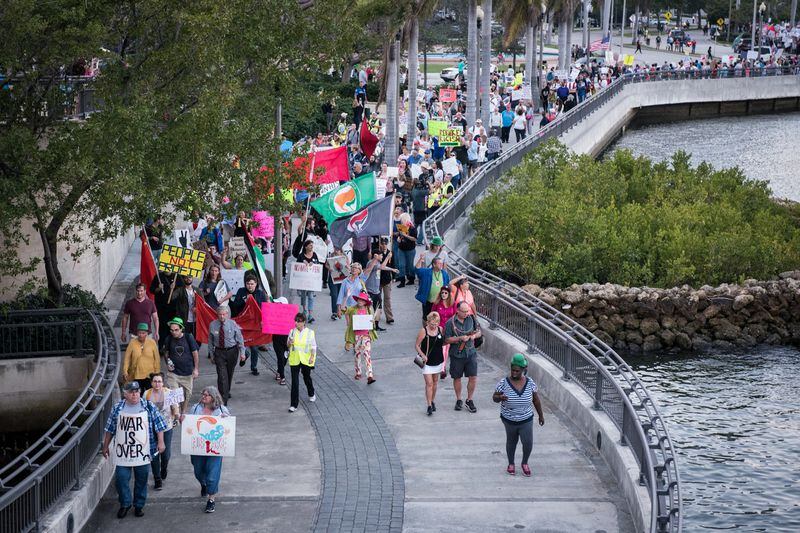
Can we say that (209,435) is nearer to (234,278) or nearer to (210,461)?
(210,461)

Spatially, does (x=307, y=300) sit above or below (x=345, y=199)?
below

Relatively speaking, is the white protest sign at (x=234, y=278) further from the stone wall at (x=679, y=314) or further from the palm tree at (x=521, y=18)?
the palm tree at (x=521, y=18)

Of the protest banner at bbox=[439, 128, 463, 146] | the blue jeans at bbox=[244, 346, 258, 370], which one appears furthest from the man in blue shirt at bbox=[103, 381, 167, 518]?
the protest banner at bbox=[439, 128, 463, 146]

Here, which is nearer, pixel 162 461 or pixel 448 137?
pixel 162 461

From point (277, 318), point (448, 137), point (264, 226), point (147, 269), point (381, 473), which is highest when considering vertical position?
point (448, 137)

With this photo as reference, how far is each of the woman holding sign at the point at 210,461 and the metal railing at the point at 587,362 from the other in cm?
474

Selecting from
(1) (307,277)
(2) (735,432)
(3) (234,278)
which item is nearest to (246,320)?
(3) (234,278)

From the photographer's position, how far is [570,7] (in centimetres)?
6412

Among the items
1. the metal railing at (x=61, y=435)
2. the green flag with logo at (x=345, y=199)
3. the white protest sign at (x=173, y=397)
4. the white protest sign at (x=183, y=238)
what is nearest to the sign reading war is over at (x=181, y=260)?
the metal railing at (x=61, y=435)

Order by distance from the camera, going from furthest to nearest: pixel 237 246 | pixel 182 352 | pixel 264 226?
pixel 264 226, pixel 237 246, pixel 182 352

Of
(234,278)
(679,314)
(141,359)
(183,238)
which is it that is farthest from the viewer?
(679,314)

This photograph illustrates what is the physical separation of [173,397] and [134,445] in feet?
3.71

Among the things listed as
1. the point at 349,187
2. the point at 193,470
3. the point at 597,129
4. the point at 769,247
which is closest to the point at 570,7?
the point at 597,129

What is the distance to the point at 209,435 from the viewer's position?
13.8 meters
